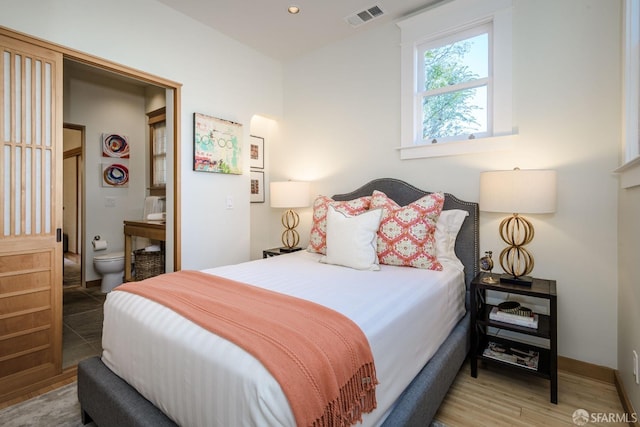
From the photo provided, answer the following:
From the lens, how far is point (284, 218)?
12.3ft

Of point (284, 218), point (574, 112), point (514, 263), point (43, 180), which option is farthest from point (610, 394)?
point (43, 180)

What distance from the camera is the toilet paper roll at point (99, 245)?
414 cm

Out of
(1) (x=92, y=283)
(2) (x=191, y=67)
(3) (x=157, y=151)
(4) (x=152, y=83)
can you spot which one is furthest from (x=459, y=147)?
(1) (x=92, y=283)

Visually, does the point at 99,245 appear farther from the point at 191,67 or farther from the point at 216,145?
the point at 191,67

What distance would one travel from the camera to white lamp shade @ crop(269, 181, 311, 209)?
323 centimetres

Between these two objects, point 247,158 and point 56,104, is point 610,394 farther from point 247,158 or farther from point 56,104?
point 56,104

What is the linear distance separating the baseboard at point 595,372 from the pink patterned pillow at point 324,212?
5.78 ft

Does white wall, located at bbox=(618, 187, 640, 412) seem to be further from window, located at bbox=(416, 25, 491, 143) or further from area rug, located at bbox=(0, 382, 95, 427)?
area rug, located at bbox=(0, 382, 95, 427)

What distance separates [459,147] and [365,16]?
146 cm

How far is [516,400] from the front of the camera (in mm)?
1832

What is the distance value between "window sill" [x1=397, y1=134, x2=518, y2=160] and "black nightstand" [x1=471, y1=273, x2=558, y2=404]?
97 centimetres

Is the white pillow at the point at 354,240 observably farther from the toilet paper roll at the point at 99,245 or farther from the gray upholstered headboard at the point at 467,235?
the toilet paper roll at the point at 99,245

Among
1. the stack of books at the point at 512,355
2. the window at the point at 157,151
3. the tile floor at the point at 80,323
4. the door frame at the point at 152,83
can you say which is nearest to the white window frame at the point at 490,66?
the stack of books at the point at 512,355

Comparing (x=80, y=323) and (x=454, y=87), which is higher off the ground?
(x=454, y=87)
